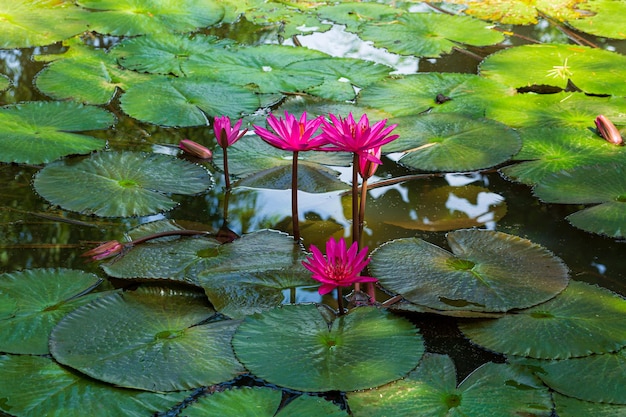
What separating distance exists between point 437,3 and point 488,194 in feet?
8.45

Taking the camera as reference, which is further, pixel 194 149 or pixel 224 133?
pixel 194 149

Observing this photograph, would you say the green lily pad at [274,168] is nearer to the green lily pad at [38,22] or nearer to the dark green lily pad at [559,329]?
the dark green lily pad at [559,329]

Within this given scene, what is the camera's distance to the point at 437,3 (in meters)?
4.90

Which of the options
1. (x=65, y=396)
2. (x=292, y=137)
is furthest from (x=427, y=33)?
(x=65, y=396)

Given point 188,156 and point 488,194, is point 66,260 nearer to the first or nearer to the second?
point 188,156

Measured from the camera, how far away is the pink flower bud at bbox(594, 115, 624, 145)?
2.94m

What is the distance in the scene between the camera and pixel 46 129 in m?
2.90

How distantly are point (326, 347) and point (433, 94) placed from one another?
6.17ft

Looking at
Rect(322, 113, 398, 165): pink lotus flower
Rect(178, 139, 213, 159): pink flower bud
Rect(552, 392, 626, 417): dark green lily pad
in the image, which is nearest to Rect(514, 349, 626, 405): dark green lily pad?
Rect(552, 392, 626, 417): dark green lily pad

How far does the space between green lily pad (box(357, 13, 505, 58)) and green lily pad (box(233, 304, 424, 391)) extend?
2.34 meters

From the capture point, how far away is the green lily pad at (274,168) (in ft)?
8.56

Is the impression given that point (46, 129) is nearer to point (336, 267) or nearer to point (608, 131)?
point (336, 267)

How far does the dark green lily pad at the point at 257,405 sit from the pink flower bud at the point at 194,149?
1.30 metres

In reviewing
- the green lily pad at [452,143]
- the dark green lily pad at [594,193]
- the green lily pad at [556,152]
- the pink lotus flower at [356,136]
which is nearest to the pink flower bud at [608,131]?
the green lily pad at [556,152]
